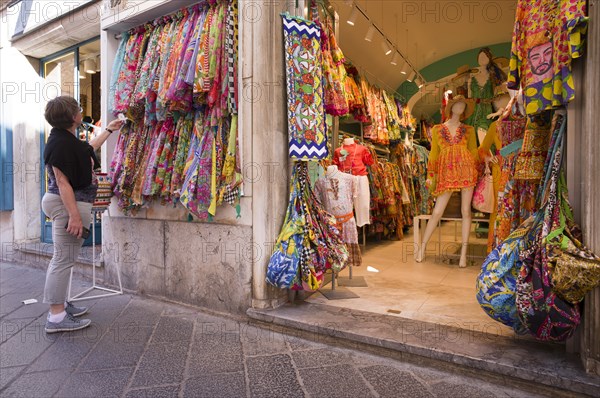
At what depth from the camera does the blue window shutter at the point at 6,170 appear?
210 inches

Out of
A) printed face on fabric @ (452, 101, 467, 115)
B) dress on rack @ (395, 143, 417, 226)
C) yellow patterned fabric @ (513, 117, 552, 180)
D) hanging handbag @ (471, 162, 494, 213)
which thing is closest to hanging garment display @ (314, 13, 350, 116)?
yellow patterned fabric @ (513, 117, 552, 180)

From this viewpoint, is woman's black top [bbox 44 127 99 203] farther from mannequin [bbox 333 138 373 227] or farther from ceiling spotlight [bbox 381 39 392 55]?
ceiling spotlight [bbox 381 39 392 55]

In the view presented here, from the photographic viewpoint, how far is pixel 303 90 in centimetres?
285

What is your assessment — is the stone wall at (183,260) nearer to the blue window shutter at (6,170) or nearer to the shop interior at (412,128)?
the shop interior at (412,128)

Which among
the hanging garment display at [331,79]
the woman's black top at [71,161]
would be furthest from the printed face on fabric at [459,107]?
the woman's black top at [71,161]

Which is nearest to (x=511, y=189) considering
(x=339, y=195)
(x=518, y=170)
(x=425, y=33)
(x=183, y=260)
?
(x=518, y=170)

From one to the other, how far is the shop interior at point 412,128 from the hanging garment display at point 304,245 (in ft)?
1.31

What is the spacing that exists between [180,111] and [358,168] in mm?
1828

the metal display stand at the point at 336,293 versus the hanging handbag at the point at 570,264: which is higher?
the hanging handbag at the point at 570,264

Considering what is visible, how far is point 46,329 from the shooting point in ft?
8.84

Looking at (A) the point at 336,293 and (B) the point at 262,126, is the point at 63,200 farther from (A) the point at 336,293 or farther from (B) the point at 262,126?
(A) the point at 336,293

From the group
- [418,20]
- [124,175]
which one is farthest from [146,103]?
[418,20]

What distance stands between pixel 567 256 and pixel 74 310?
3322 mm

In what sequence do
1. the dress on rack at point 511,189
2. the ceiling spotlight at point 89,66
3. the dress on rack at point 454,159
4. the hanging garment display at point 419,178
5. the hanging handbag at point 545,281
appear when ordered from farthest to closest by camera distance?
1. the hanging garment display at point 419,178
2. the ceiling spotlight at point 89,66
3. the dress on rack at point 454,159
4. the dress on rack at point 511,189
5. the hanging handbag at point 545,281
